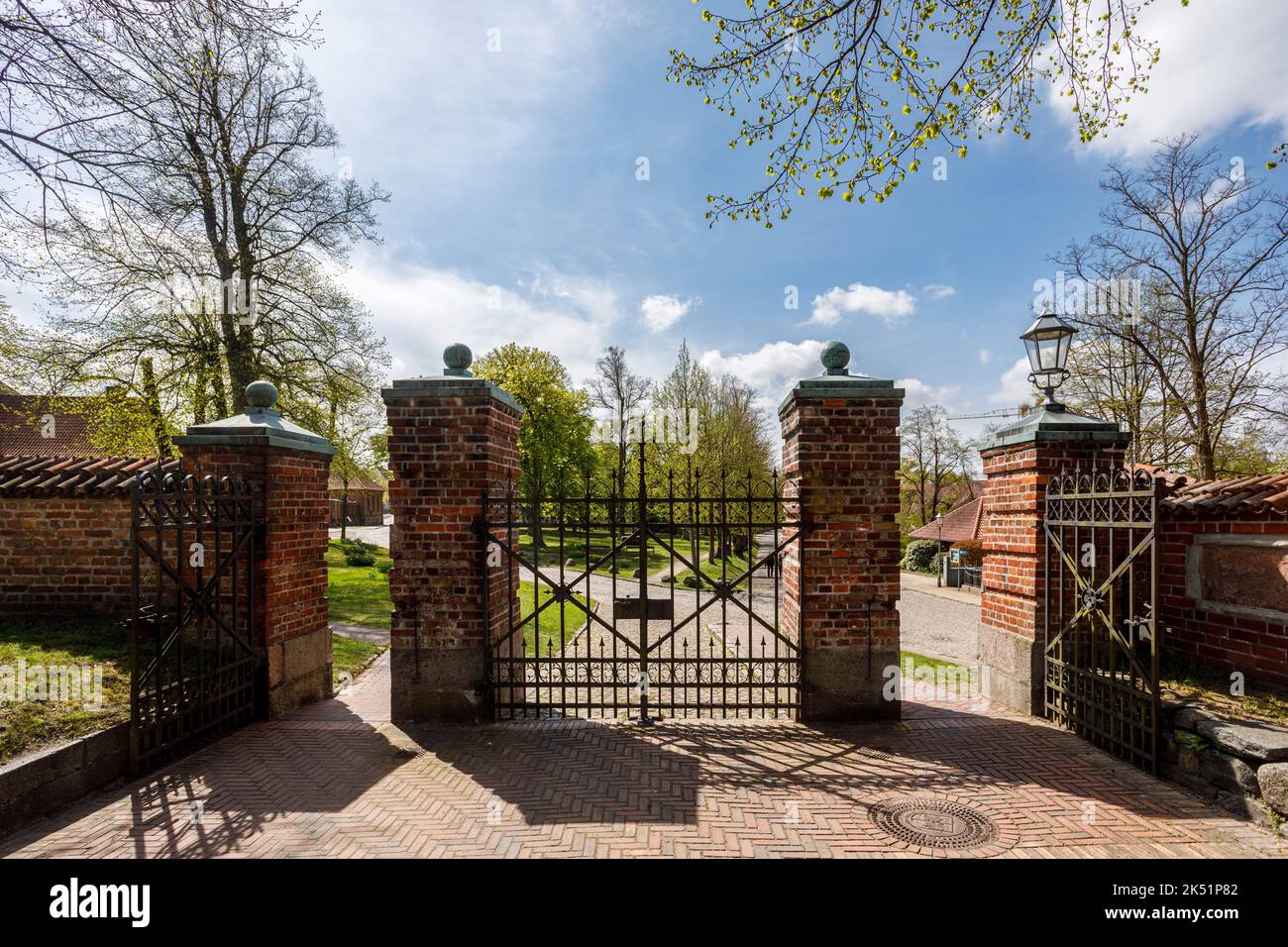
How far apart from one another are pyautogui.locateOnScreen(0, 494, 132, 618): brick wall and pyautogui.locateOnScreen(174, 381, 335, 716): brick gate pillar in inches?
54.2

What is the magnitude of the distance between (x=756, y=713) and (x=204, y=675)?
16.3 feet

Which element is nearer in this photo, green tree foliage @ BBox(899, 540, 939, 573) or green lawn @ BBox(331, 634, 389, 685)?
green lawn @ BBox(331, 634, 389, 685)

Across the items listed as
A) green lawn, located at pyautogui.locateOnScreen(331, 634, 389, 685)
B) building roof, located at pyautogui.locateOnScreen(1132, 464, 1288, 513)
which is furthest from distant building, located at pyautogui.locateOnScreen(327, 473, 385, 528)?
building roof, located at pyautogui.locateOnScreen(1132, 464, 1288, 513)

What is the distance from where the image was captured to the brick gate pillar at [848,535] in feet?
16.5

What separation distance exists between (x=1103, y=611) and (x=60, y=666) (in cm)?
870

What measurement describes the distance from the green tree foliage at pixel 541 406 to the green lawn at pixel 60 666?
65.5 feet

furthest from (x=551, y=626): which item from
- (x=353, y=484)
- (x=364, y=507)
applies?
(x=364, y=507)

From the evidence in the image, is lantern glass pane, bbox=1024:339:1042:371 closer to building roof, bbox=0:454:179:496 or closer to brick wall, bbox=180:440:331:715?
brick wall, bbox=180:440:331:715

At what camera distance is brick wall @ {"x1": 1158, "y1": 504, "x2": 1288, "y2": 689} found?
4.22m

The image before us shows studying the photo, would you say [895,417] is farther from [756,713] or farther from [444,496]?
[444,496]

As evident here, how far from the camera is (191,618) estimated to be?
497cm

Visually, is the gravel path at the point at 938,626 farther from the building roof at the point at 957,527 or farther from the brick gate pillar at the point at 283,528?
the brick gate pillar at the point at 283,528

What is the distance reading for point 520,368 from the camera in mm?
27375

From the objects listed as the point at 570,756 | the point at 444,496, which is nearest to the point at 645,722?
the point at 570,756
